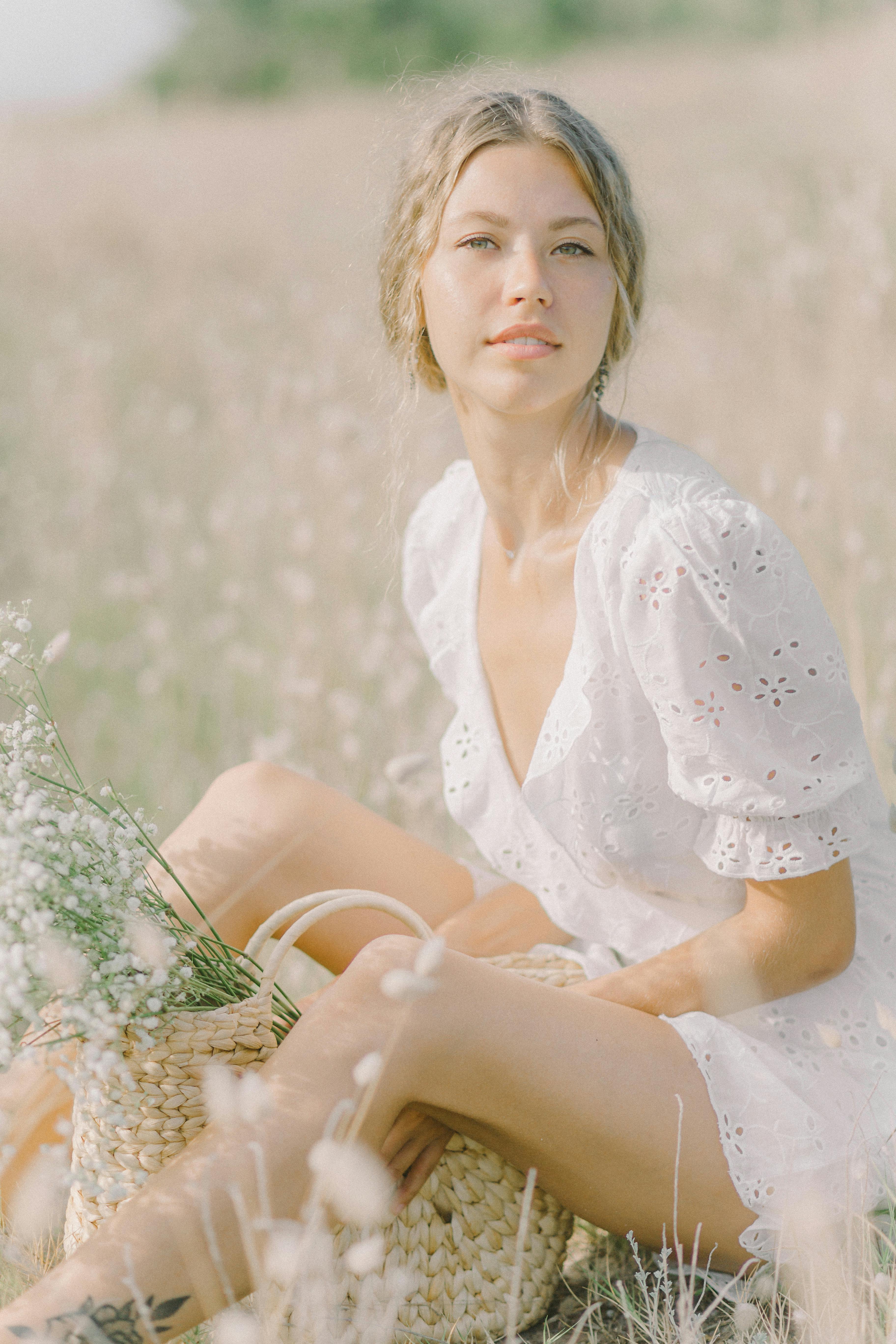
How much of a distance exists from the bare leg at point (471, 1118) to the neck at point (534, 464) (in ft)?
2.12

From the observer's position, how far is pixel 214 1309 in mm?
1229

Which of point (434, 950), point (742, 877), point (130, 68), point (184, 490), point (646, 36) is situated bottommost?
point (742, 877)

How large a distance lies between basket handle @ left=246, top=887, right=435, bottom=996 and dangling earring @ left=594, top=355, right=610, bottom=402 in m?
0.78

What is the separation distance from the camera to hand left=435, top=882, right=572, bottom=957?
1.84 meters

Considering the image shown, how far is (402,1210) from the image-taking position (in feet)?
4.55

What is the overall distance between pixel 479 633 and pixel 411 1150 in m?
0.80

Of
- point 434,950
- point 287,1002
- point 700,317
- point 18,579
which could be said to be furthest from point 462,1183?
point 700,317

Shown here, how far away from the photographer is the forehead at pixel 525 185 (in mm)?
1570

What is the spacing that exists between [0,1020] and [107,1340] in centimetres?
32

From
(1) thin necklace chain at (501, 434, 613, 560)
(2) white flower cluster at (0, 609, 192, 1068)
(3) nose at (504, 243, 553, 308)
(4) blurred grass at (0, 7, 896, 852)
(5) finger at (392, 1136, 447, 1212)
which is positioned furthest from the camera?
(4) blurred grass at (0, 7, 896, 852)

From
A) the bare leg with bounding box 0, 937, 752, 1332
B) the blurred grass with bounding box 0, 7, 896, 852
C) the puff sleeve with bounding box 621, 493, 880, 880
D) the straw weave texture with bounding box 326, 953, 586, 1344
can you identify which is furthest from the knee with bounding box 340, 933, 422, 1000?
the blurred grass with bounding box 0, 7, 896, 852

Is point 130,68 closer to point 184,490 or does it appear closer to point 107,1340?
point 184,490

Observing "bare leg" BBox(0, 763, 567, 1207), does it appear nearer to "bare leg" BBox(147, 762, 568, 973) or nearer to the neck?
"bare leg" BBox(147, 762, 568, 973)

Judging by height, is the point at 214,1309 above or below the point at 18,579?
below
